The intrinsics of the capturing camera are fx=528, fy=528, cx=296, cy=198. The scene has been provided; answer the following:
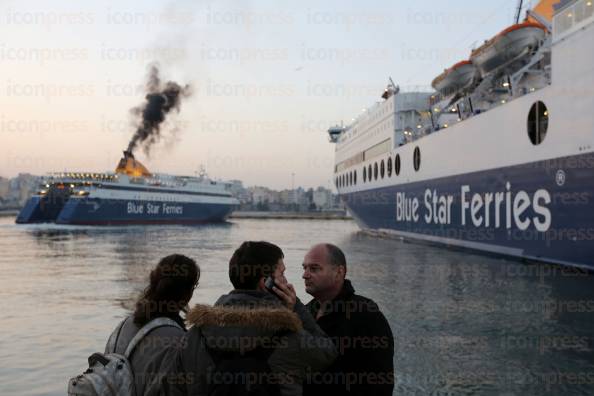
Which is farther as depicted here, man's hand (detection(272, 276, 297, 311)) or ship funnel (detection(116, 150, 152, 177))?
ship funnel (detection(116, 150, 152, 177))

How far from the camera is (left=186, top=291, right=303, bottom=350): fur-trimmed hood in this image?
2.11 meters

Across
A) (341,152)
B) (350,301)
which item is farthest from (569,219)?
(341,152)

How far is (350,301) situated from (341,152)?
153 feet

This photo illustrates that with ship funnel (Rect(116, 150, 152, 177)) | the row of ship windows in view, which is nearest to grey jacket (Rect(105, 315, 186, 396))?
the row of ship windows

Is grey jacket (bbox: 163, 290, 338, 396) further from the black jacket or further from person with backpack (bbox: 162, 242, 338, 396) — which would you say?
the black jacket

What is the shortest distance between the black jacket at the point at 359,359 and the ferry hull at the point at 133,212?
5858cm

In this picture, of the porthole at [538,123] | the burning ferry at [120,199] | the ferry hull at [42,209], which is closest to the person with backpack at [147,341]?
the porthole at [538,123]

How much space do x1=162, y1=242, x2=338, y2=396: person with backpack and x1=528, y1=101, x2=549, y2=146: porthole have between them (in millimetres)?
15864

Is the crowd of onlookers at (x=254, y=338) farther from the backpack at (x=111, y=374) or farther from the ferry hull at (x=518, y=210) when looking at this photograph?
the ferry hull at (x=518, y=210)

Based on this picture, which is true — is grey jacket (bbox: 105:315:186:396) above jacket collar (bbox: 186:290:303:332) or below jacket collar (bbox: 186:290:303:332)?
below

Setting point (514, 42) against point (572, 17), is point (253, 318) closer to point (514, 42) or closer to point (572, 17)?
point (572, 17)

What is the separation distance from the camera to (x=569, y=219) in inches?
576

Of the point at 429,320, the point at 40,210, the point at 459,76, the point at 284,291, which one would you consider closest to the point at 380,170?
the point at 459,76

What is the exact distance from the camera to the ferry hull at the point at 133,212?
56.8 m
